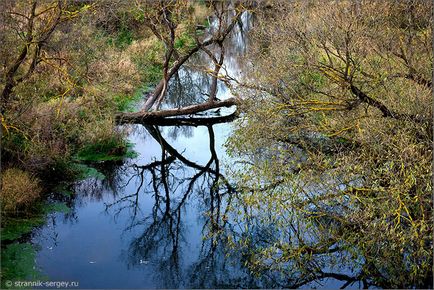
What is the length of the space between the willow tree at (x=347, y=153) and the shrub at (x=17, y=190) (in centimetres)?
406

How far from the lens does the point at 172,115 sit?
53.1ft

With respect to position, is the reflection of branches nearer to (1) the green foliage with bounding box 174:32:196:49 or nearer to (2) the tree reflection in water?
(2) the tree reflection in water

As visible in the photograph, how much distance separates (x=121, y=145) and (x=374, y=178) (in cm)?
731

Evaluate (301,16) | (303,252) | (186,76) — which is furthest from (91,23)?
(303,252)

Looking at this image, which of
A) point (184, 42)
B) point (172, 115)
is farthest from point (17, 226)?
point (184, 42)

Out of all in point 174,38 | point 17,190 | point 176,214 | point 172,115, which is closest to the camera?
point 17,190

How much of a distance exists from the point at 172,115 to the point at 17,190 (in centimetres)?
649

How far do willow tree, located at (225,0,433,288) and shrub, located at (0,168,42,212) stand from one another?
406 cm

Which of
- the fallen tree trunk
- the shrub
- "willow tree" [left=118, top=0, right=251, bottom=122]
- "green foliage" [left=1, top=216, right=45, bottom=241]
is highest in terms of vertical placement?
"willow tree" [left=118, top=0, right=251, bottom=122]

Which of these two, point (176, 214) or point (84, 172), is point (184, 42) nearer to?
point (84, 172)

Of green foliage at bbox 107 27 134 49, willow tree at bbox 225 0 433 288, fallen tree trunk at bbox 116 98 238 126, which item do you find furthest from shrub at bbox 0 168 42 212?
green foliage at bbox 107 27 134 49

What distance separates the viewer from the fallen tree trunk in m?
15.7

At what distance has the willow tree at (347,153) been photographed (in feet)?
27.0

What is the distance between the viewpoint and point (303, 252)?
29.5 feet
